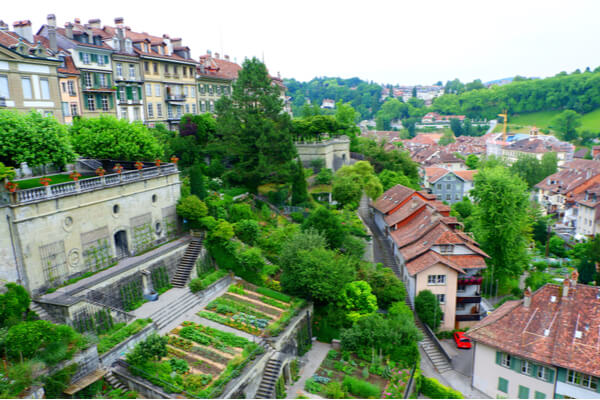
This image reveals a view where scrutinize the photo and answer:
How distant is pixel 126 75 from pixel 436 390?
44.8 m

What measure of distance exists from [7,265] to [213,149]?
82.9 ft

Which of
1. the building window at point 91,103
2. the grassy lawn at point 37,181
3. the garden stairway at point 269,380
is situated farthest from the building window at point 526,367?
the building window at point 91,103

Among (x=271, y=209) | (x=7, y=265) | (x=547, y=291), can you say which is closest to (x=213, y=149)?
(x=271, y=209)

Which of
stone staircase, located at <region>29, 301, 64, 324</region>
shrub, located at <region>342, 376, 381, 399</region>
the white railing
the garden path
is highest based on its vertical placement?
the white railing

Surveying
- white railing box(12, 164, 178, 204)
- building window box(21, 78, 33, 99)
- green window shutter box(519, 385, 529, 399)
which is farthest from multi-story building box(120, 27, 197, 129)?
green window shutter box(519, 385, 529, 399)

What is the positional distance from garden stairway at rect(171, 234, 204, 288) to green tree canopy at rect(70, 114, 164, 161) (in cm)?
808

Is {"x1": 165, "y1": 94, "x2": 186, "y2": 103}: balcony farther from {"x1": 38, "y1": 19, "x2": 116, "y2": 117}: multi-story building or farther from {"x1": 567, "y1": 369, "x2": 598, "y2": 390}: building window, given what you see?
{"x1": 567, "y1": 369, "x2": 598, "y2": 390}: building window

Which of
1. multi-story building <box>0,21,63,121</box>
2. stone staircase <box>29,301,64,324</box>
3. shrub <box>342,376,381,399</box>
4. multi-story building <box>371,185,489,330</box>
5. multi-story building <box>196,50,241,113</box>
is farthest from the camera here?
multi-story building <box>196,50,241,113</box>

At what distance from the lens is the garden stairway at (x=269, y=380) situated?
23.3 metres

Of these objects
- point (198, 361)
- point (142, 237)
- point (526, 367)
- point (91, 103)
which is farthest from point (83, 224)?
point (526, 367)

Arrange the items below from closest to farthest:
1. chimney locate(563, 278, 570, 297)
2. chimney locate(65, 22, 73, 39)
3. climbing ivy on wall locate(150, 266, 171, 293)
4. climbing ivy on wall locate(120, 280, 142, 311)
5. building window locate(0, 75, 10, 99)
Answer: climbing ivy on wall locate(120, 280, 142, 311) → climbing ivy on wall locate(150, 266, 171, 293) → chimney locate(563, 278, 570, 297) → building window locate(0, 75, 10, 99) → chimney locate(65, 22, 73, 39)

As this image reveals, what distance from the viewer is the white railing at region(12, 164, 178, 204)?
22500 mm

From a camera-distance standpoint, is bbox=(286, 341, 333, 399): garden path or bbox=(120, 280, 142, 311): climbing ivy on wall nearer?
bbox=(286, 341, 333, 399): garden path

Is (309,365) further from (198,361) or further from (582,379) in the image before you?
(582,379)
